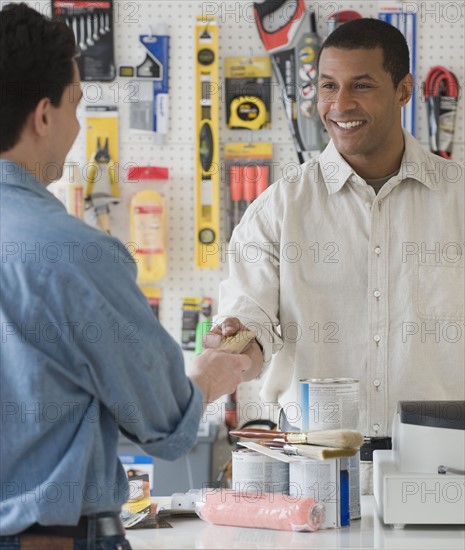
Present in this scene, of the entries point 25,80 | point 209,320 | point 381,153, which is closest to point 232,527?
point 25,80

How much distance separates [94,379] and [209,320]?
2.56m

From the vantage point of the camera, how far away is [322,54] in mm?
2693

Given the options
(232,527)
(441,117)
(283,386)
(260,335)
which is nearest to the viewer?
(232,527)

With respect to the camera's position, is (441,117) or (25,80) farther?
(441,117)

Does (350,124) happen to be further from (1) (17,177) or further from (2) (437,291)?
(1) (17,177)

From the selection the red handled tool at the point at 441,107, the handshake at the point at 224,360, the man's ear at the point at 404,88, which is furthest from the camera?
the red handled tool at the point at 441,107

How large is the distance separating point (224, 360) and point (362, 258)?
0.82 metres

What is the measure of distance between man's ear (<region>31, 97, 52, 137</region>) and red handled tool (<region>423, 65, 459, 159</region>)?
274 cm

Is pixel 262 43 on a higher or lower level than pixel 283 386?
higher

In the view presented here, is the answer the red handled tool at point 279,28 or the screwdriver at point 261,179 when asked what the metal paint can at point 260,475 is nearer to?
the screwdriver at point 261,179

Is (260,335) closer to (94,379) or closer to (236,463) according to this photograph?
(236,463)

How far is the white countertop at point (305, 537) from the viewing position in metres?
1.81

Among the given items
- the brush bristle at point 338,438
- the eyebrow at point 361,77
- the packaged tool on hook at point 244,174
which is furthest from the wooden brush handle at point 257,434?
the packaged tool on hook at point 244,174

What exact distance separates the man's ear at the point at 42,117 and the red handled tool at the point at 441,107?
8.99 ft
